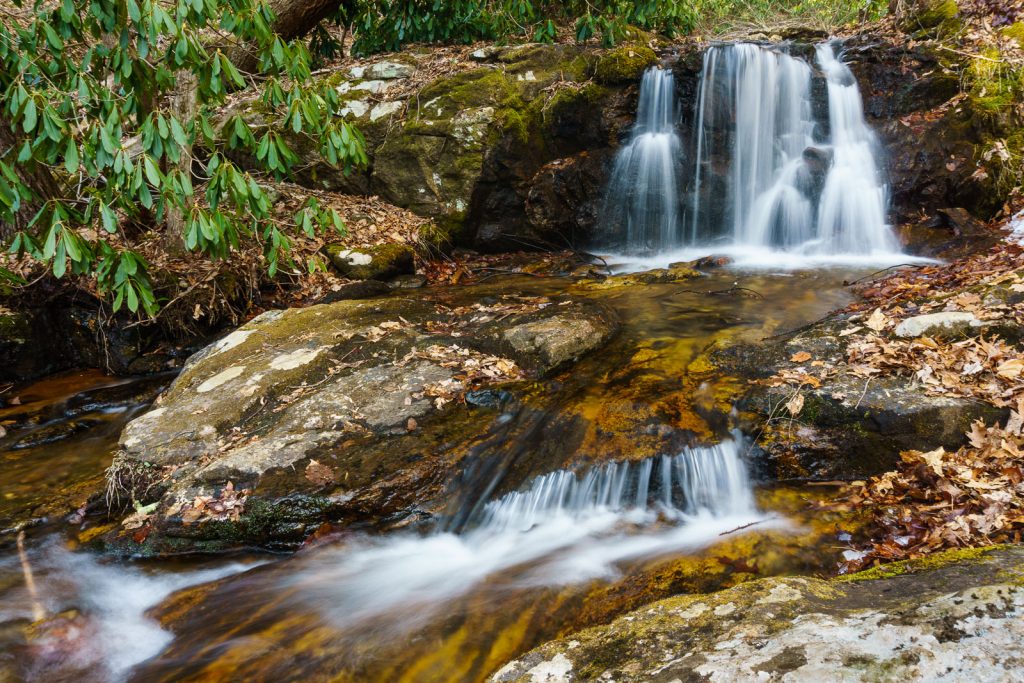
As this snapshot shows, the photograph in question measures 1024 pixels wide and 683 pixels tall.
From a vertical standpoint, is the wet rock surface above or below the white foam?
above

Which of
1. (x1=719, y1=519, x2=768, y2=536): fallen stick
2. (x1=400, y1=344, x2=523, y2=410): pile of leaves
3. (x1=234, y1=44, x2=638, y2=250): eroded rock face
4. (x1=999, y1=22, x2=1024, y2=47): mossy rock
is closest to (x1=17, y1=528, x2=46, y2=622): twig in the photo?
(x1=400, y1=344, x2=523, y2=410): pile of leaves

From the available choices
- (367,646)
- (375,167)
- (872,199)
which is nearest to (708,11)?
(872,199)

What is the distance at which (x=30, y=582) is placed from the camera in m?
3.58

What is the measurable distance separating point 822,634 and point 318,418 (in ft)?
11.4

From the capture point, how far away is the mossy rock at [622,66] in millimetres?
9125

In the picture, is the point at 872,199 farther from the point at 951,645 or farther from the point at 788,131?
the point at 951,645

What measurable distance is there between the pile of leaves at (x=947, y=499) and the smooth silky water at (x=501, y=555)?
0.72 ft

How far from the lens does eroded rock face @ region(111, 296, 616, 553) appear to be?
12.3ft

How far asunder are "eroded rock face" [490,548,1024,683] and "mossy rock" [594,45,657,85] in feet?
27.6

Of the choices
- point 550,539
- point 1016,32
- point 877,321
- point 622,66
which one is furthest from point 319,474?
point 1016,32

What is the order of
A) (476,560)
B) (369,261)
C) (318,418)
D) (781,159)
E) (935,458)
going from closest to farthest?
(935,458) → (476,560) → (318,418) → (369,261) → (781,159)

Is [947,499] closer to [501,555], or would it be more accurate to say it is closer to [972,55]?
[501,555]

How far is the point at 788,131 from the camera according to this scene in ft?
28.7

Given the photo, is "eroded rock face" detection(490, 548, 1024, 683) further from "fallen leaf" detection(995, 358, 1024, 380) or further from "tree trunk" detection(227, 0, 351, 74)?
"tree trunk" detection(227, 0, 351, 74)
